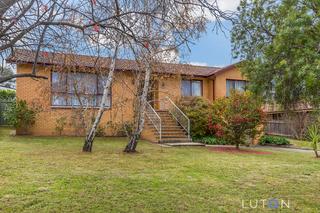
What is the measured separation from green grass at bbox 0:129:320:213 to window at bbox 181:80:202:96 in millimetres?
11975

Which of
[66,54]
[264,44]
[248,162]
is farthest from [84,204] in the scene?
[248,162]

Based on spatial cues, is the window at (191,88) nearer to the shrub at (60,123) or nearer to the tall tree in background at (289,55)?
the shrub at (60,123)

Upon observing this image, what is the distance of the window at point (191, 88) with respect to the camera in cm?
2314

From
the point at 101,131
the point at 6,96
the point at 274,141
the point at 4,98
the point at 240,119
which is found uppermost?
the point at 6,96

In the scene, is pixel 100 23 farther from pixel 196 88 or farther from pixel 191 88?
pixel 196 88

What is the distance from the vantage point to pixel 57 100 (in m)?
19.2

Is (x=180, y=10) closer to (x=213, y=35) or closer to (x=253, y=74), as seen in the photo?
(x=213, y=35)

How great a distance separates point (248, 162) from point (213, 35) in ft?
25.0

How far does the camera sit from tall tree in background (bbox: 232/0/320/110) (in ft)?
19.7

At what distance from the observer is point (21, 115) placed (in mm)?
17312

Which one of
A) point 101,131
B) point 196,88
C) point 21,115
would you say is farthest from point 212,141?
point 21,115

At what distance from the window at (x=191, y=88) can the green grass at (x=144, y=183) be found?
12.0m

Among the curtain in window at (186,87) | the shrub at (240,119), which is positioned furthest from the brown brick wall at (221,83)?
the shrub at (240,119)

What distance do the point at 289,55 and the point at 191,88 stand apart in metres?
16.9
